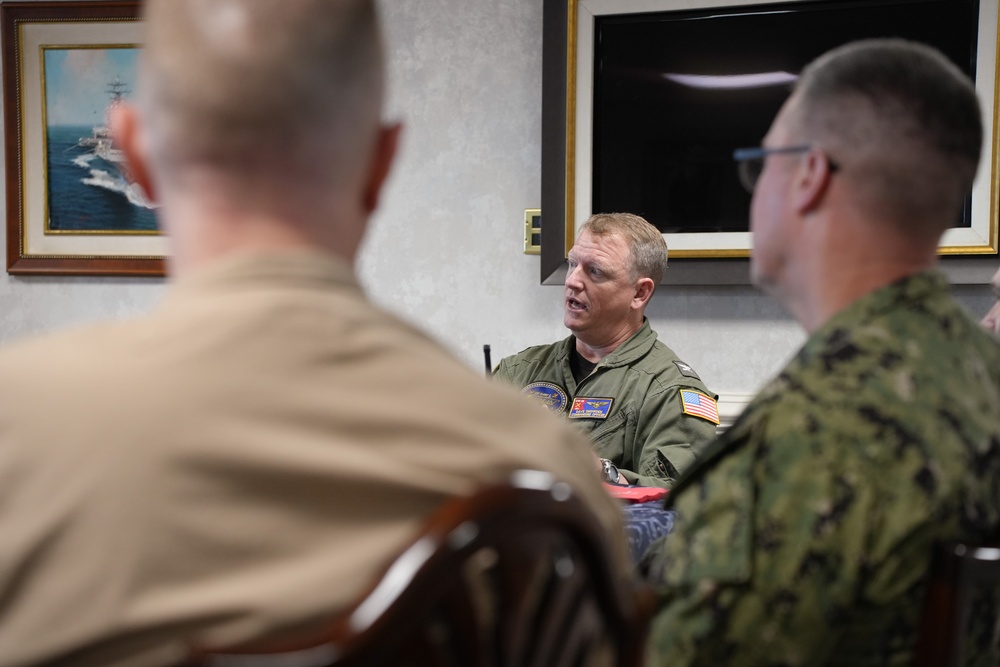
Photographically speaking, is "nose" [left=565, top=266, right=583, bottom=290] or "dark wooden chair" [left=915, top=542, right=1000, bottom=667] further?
"nose" [left=565, top=266, right=583, bottom=290]

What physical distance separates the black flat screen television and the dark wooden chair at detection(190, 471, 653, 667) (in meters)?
2.76

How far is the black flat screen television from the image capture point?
3240 millimetres

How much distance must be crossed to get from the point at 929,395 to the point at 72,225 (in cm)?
366

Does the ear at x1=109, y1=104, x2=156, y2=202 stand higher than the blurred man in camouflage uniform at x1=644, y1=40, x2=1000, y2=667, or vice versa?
the ear at x1=109, y1=104, x2=156, y2=202

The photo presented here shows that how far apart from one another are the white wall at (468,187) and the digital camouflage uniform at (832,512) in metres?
2.49

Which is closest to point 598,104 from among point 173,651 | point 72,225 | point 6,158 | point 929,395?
point 72,225

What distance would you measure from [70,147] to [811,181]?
3.51 metres

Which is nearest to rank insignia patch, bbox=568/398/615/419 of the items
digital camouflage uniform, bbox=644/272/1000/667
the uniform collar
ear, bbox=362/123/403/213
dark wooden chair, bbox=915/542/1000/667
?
the uniform collar

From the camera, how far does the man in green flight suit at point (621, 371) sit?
263cm

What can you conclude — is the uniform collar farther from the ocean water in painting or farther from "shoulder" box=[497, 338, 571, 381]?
the ocean water in painting

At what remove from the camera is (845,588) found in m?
0.91

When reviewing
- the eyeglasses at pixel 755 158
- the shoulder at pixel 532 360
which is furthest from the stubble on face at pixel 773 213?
the shoulder at pixel 532 360

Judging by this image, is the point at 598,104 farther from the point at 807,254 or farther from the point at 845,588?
the point at 845,588

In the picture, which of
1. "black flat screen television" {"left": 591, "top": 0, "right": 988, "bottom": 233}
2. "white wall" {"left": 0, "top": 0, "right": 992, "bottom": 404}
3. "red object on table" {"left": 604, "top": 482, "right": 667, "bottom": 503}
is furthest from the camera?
"white wall" {"left": 0, "top": 0, "right": 992, "bottom": 404}
